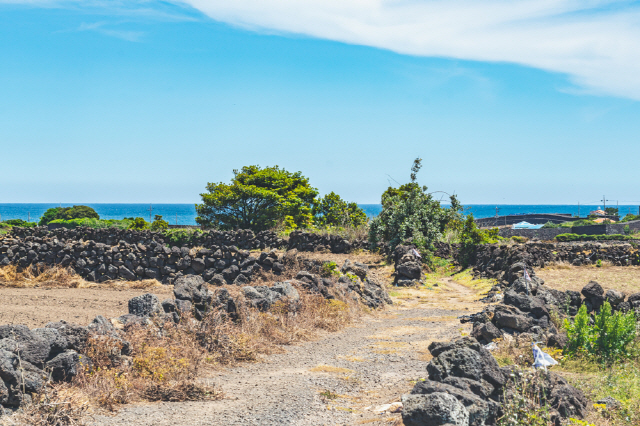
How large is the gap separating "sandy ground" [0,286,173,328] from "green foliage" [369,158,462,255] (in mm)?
13082

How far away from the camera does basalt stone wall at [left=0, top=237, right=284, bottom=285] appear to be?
50.3ft

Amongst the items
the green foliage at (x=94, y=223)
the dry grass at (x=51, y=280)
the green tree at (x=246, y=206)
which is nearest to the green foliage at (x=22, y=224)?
the green foliage at (x=94, y=223)

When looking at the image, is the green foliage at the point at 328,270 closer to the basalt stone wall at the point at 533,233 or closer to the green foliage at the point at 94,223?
the green foliage at the point at 94,223

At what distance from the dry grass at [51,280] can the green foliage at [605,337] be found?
11.7 meters

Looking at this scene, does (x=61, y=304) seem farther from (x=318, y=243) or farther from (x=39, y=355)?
(x=318, y=243)

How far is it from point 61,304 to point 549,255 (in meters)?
18.1

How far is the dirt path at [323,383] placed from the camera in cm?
573

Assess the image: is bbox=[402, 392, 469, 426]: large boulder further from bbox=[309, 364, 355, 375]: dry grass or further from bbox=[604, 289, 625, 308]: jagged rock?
bbox=[604, 289, 625, 308]: jagged rock

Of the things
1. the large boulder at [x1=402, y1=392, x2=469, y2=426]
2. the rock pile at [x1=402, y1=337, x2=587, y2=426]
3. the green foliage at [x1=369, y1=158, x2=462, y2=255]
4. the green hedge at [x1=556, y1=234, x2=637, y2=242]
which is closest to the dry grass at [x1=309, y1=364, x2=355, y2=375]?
the rock pile at [x1=402, y1=337, x2=587, y2=426]

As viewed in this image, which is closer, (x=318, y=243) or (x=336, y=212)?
(x=318, y=243)

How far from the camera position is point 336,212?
115 ft

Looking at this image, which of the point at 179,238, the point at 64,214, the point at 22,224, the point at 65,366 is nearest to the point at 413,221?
the point at 179,238

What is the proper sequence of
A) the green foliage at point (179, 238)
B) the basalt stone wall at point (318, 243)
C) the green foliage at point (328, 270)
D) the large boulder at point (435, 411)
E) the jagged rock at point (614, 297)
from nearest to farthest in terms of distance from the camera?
the large boulder at point (435, 411)
the jagged rock at point (614, 297)
the green foliage at point (328, 270)
the green foliage at point (179, 238)
the basalt stone wall at point (318, 243)

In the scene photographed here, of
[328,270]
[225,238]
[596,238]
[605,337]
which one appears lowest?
[596,238]
